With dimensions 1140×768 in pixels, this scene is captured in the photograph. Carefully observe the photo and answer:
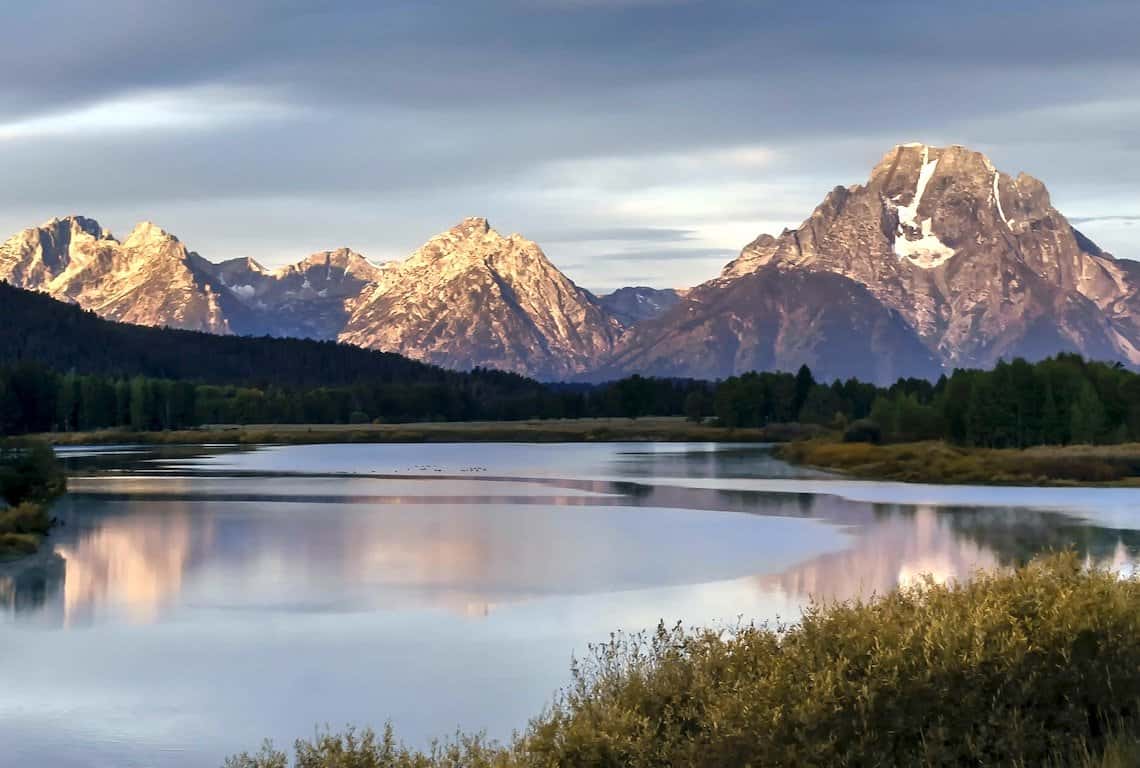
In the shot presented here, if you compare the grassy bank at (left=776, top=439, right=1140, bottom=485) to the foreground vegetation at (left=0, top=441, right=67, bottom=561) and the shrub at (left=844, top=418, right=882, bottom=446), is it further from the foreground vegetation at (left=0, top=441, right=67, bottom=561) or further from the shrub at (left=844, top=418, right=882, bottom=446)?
the foreground vegetation at (left=0, top=441, right=67, bottom=561)

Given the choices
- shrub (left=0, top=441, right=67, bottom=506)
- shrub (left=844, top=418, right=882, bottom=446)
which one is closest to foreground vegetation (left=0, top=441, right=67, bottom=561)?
shrub (left=0, top=441, right=67, bottom=506)

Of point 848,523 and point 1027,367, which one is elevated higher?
point 1027,367

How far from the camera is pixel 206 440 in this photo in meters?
190


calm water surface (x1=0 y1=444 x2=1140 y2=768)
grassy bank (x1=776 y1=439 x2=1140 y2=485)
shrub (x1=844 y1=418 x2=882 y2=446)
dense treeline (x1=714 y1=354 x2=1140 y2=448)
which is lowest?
calm water surface (x1=0 y1=444 x2=1140 y2=768)

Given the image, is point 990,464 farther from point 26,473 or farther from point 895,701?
point 895,701

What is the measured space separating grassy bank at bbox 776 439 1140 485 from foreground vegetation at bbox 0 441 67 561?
60125 mm

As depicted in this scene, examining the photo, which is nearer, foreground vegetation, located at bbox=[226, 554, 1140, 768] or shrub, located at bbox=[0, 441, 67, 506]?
foreground vegetation, located at bbox=[226, 554, 1140, 768]

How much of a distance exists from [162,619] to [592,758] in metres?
22.1

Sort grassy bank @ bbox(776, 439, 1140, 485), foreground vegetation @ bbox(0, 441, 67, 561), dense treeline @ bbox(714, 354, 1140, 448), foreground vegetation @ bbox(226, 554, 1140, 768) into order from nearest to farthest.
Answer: foreground vegetation @ bbox(226, 554, 1140, 768), foreground vegetation @ bbox(0, 441, 67, 561), grassy bank @ bbox(776, 439, 1140, 485), dense treeline @ bbox(714, 354, 1140, 448)

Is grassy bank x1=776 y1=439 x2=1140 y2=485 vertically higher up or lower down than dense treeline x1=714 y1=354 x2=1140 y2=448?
→ lower down

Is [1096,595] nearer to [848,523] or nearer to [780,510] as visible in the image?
[848,523]

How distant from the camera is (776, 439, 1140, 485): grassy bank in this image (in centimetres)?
9625

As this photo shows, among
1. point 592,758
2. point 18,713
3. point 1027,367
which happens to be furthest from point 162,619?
Result: point 1027,367

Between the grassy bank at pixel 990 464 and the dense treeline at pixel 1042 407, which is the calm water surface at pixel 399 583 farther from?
the dense treeline at pixel 1042 407
